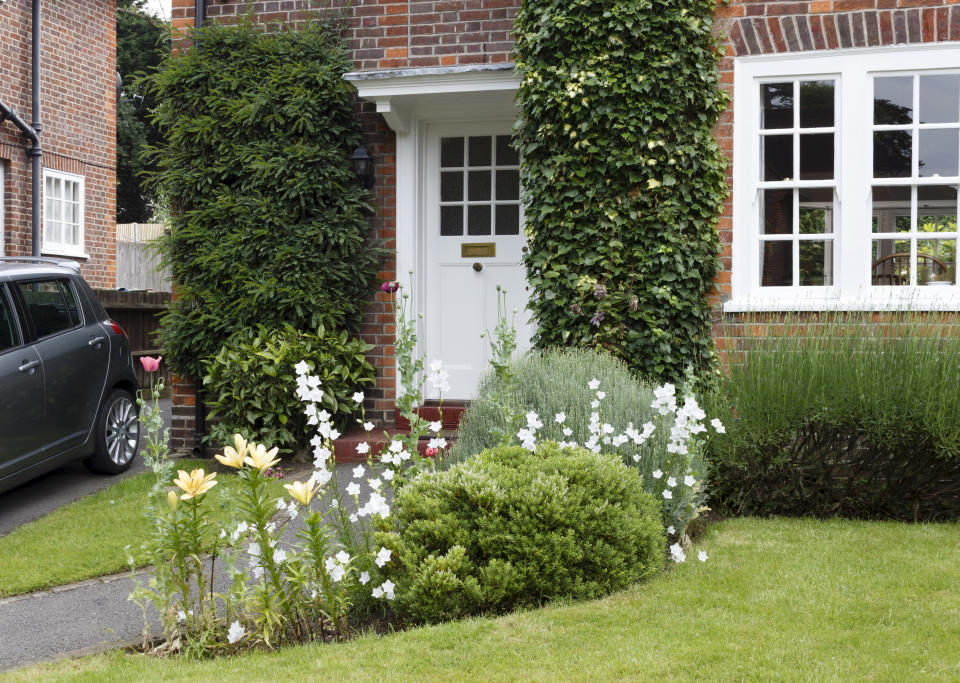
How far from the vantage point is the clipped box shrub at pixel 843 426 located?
536 cm

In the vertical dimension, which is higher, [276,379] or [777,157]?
[777,157]

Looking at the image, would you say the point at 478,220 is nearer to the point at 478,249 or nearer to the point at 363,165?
the point at 478,249

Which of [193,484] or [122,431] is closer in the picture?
[193,484]

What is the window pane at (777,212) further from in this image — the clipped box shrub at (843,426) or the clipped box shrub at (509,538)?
the clipped box shrub at (509,538)

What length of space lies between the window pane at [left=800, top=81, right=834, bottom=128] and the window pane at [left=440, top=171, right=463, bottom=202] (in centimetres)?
287

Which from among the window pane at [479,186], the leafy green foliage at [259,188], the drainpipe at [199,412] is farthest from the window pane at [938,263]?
the drainpipe at [199,412]

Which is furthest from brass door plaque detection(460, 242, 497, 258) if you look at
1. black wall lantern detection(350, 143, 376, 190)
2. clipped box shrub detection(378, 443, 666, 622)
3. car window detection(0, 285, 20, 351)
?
clipped box shrub detection(378, 443, 666, 622)

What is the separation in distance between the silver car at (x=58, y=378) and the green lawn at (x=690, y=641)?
2.80 m

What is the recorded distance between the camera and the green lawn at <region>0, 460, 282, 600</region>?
4.98m

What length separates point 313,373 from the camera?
7.33 m

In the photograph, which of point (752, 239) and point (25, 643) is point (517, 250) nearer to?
point (752, 239)

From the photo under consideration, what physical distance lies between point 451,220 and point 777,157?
109 inches

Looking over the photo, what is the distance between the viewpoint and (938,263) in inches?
262

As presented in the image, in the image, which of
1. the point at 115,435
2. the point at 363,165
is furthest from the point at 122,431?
the point at 363,165
